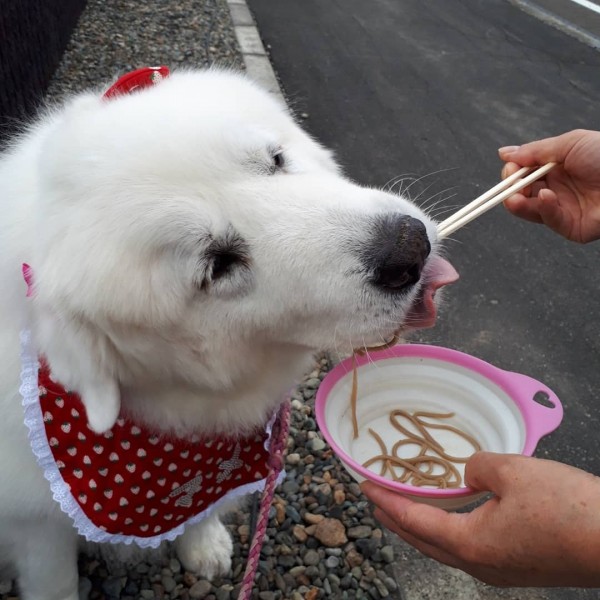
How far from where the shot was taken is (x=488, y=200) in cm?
184

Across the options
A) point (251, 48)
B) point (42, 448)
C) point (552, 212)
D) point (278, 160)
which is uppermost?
point (278, 160)

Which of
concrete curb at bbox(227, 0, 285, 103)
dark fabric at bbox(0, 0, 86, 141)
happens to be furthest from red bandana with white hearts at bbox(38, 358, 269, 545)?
concrete curb at bbox(227, 0, 285, 103)

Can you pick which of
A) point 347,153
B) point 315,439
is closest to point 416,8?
point 347,153

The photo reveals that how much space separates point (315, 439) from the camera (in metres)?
2.61

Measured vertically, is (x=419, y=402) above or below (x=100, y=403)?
below

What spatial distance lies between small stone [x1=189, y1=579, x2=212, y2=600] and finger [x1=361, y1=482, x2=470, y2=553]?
98cm

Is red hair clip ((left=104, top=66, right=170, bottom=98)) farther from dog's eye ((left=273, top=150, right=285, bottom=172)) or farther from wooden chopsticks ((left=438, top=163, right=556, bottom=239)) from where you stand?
wooden chopsticks ((left=438, top=163, right=556, bottom=239))

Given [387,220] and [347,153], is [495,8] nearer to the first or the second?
[347,153]

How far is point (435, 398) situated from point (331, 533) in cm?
76

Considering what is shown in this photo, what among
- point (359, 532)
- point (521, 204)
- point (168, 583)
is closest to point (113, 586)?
point (168, 583)

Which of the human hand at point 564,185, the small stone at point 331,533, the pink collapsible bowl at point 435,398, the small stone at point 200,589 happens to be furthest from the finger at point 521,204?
the small stone at point 200,589

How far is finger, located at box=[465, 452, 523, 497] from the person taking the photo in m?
1.27

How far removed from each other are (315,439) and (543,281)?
1.97 meters

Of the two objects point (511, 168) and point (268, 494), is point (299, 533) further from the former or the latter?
point (511, 168)
